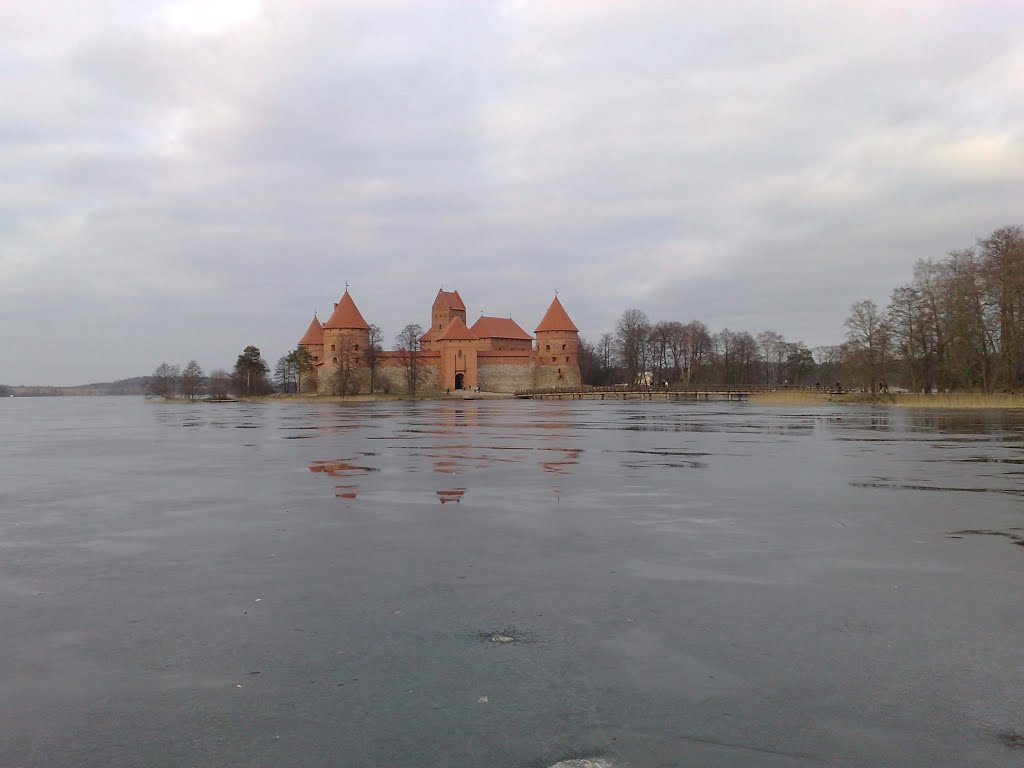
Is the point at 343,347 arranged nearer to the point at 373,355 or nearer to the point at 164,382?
the point at 373,355

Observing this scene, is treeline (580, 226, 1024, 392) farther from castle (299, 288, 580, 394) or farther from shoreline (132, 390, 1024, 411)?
castle (299, 288, 580, 394)

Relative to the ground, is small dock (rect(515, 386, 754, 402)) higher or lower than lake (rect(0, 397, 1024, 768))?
higher

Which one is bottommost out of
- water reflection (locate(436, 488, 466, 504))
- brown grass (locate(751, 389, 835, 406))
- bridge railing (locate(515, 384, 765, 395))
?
water reflection (locate(436, 488, 466, 504))

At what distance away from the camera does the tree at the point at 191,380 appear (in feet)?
343

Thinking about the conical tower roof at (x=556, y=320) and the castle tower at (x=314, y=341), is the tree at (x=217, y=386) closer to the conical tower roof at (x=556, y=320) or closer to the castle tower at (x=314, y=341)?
the castle tower at (x=314, y=341)

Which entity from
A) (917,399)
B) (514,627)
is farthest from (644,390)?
(514,627)

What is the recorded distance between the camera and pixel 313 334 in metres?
117

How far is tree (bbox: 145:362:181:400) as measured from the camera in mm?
107125

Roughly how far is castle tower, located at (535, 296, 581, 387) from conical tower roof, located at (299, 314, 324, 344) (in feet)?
114

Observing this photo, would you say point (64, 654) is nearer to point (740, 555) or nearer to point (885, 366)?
point (740, 555)

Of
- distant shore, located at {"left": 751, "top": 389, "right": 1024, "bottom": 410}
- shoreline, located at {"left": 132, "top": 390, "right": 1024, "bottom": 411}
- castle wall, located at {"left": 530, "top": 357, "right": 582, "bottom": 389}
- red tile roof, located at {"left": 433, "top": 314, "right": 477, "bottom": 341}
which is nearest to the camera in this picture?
distant shore, located at {"left": 751, "top": 389, "right": 1024, "bottom": 410}

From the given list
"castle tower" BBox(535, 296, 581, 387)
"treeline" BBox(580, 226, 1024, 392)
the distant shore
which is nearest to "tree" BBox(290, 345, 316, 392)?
"castle tower" BBox(535, 296, 581, 387)

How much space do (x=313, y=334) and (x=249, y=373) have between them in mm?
12980

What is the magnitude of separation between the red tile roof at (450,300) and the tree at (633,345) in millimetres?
26122
